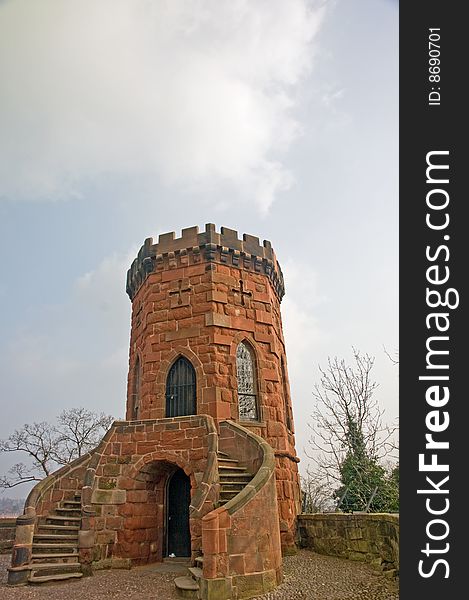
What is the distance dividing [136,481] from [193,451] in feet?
4.86

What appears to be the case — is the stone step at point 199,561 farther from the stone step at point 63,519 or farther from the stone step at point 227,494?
the stone step at point 63,519

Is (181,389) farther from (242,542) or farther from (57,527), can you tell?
(242,542)

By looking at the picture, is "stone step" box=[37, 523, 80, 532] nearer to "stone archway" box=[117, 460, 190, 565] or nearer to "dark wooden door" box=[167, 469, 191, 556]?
"stone archway" box=[117, 460, 190, 565]

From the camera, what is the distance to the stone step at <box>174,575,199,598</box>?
7.26m

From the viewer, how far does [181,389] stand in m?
12.9

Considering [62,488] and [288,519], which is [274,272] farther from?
[62,488]

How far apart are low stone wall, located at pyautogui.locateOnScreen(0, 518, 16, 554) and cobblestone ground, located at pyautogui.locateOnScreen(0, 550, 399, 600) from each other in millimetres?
2941

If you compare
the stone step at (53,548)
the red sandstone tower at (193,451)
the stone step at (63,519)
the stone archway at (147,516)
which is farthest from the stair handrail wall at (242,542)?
the stone step at (63,519)

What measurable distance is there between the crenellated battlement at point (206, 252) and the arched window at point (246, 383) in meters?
2.62

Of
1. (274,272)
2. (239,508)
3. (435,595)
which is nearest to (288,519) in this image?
(239,508)

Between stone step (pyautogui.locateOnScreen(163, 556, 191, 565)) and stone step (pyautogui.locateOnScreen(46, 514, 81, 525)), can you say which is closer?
stone step (pyautogui.locateOnScreen(46, 514, 81, 525))

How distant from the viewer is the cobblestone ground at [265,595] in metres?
7.32

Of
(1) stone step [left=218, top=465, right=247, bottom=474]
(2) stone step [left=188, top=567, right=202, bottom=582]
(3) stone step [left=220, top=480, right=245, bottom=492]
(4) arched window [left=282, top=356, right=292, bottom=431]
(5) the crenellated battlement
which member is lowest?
(2) stone step [left=188, top=567, right=202, bottom=582]

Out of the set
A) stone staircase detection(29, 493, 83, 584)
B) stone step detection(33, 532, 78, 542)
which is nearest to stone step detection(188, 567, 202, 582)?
stone staircase detection(29, 493, 83, 584)
